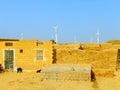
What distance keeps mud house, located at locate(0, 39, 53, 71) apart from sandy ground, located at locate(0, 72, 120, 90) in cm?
331

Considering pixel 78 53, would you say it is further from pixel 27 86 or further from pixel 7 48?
pixel 27 86

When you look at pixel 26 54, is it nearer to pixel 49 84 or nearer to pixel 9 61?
pixel 9 61

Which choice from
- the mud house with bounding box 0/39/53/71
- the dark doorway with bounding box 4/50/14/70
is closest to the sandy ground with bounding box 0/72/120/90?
the mud house with bounding box 0/39/53/71

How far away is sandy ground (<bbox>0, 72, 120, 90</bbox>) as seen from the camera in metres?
25.0

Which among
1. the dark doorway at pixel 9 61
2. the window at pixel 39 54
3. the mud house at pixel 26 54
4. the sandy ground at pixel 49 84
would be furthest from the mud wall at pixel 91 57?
the dark doorway at pixel 9 61

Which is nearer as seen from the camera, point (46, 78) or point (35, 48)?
point (46, 78)

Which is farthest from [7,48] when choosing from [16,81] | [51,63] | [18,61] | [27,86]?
[27,86]

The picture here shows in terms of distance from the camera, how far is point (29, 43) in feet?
110

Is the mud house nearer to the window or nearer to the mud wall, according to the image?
the window

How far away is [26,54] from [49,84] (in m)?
7.86

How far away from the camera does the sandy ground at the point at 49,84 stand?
81.9 feet

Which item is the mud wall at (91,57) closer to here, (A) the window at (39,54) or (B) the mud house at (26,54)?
(B) the mud house at (26,54)

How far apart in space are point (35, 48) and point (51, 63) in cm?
220

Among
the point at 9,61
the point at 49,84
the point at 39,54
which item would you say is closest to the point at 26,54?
the point at 39,54
